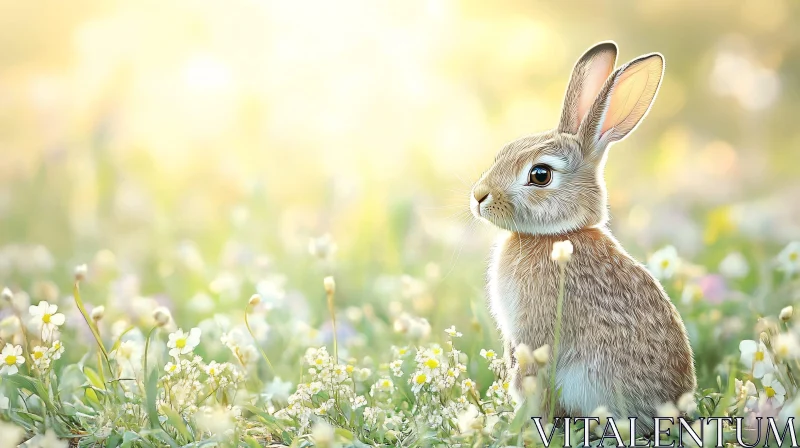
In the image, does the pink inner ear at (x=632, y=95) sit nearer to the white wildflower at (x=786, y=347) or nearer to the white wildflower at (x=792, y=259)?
the white wildflower at (x=786, y=347)

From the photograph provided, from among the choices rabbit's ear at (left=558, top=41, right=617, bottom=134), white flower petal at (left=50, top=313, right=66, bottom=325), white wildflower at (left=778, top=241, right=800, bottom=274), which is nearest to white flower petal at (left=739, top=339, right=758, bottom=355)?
rabbit's ear at (left=558, top=41, right=617, bottom=134)

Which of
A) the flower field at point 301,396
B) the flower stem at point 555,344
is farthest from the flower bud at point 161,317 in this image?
the flower stem at point 555,344

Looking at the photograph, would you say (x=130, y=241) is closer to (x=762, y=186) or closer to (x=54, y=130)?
(x=54, y=130)

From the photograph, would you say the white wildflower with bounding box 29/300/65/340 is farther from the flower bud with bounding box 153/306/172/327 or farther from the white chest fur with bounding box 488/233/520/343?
the white chest fur with bounding box 488/233/520/343

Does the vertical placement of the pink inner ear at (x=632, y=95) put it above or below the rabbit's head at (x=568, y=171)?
above

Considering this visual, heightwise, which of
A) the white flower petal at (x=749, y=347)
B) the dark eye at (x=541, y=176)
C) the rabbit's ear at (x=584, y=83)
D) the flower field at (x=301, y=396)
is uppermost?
the rabbit's ear at (x=584, y=83)

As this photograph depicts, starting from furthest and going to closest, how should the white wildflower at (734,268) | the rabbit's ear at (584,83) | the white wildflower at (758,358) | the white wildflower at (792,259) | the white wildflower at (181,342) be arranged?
1. the white wildflower at (734,268)
2. the white wildflower at (792,259)
3. the rabbit's ear at (584,83)
4. the white wildflower at (181,342)
5. the white wildflower at (758,358)

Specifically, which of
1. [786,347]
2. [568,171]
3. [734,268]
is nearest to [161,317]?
[568,171]
